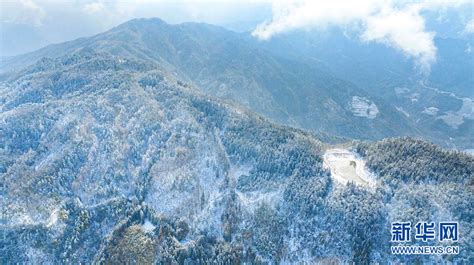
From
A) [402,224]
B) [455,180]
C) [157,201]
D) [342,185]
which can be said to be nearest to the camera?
[402,224]

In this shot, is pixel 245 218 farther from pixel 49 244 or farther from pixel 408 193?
pixel 49 244

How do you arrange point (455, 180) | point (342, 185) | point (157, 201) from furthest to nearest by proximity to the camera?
1. point (157, 201)
2. point (342, 185)
3. point (455, 180)

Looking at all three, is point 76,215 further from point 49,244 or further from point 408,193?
point 408,193

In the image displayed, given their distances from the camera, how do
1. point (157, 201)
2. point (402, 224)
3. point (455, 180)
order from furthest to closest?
point (157, 201) < point (455, 180) < point (402, 224)

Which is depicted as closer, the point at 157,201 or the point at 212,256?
the point at 212,256

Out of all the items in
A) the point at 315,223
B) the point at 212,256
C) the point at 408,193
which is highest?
the point at 408,193

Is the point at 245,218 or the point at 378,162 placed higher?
the point at 378,162

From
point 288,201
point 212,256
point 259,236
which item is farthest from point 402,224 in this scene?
point 212,256

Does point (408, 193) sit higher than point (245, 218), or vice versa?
point (408, 193)

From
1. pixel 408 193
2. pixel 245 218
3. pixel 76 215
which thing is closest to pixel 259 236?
pixel 245 218
